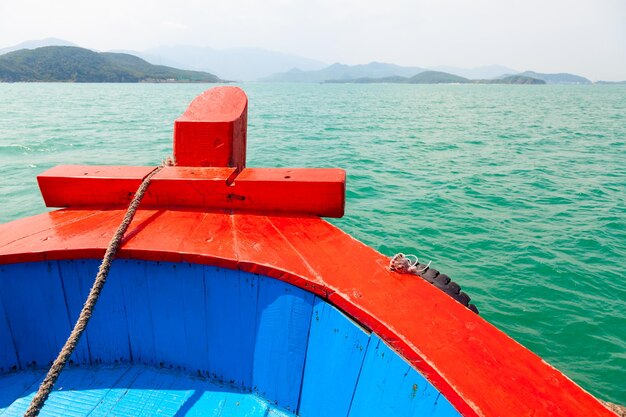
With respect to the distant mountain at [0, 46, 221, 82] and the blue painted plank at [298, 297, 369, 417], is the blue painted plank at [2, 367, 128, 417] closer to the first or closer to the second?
the blue painted plank at [298, 297, 369, 417]

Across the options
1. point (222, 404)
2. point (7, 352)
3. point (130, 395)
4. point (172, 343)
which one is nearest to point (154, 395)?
point (130, 395)

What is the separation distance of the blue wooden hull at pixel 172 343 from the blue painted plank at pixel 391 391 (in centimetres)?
13

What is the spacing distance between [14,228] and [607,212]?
455 inches

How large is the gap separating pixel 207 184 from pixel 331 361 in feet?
4.66

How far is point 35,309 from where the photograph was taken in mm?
2260

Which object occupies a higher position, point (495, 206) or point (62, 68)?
point (495, 206)

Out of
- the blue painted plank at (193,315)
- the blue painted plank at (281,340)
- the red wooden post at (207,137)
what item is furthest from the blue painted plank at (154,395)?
the red wooden post at (207,137)

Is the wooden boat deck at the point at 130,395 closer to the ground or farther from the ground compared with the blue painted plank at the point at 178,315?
closer to the ground

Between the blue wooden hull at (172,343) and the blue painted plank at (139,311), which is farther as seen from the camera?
the blue painted plank at (139,311)

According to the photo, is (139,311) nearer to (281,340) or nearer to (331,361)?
(281,340)

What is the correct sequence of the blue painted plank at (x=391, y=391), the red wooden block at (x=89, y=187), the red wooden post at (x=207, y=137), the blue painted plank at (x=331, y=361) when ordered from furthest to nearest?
the red wooden post at (x=207, y=137), the red wooden block at (x=89, y=187), the blue painted plank at (x=331, y=361), the blue painted plank at (x=391, y=391)

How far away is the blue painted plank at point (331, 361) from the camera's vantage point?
170 cm

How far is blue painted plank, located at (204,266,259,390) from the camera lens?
2.06 m

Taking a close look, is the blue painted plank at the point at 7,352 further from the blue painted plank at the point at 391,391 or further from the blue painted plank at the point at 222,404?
the blue painted plank at the point at 391,391
